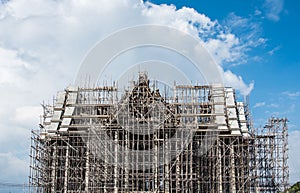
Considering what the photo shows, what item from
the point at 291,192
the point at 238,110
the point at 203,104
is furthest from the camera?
the point at 238,110

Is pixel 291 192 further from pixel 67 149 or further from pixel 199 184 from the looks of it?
pixel 67 149

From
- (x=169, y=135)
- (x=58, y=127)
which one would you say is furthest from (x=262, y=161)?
(x=58, y=127)

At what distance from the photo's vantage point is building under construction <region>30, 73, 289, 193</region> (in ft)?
117

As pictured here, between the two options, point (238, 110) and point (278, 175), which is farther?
point (238, 110)

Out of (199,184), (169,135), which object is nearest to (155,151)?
(169,135)

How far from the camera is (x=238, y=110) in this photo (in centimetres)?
4247

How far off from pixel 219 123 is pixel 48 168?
15.4m

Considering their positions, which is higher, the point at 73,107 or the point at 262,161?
the point at 73,107

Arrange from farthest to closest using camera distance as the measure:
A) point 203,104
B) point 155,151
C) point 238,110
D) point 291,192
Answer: point 238,110 → point 203,104 → point 155,151 → point 291,192

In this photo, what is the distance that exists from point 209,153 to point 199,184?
2.86 m

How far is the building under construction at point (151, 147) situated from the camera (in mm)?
35562

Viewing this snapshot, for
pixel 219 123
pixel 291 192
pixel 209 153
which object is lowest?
pixel 291 192

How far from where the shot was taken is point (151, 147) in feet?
120

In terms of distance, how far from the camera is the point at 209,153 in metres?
37.6
